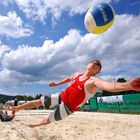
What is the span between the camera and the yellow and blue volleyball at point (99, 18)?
842 centimetres

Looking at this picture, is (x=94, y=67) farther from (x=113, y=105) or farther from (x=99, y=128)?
(x=113, y=105)

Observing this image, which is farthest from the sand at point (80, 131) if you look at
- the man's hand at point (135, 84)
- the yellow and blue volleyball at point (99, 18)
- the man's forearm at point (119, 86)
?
the man's hand at point (135, 84)

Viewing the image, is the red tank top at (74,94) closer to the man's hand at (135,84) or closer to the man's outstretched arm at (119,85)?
the man's outstretched arm at (119,85)

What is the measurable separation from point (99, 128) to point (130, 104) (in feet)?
24.8

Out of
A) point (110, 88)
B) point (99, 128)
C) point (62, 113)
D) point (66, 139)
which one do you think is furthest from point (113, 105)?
point (110, 88)

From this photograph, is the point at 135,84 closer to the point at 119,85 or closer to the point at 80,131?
the point at 119,85

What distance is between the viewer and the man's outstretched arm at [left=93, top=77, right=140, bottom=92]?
4234 mm

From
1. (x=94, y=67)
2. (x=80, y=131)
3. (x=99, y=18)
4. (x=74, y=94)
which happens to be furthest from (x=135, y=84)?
(x=80, y=131)

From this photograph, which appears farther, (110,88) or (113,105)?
(113,105)

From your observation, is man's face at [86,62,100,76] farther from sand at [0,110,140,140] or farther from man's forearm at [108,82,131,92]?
sand at [0,110,140,140]

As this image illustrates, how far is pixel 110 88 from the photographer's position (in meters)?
5.14

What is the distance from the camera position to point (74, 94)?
7492 millimetres

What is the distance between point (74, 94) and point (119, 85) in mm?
2748

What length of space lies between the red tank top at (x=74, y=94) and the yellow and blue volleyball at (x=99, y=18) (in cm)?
154
